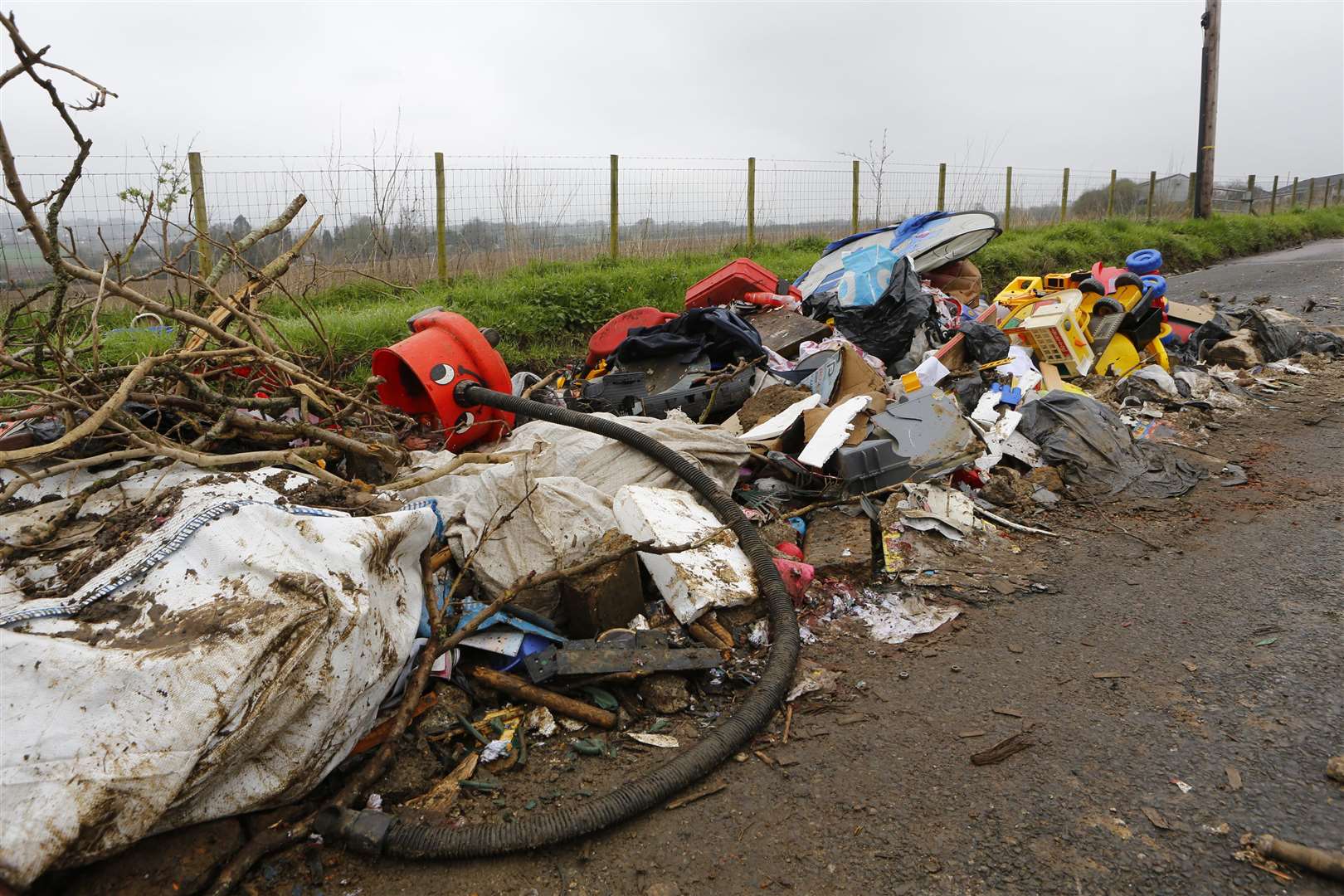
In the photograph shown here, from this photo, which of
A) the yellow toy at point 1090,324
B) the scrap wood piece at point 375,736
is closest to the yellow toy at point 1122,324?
the yellow toy at point 1090,324

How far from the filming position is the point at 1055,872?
1.88 m

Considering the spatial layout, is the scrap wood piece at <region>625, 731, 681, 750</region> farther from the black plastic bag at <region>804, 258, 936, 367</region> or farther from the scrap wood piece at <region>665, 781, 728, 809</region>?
the black plastic bag at <region>804, 258, 936, 367</region>

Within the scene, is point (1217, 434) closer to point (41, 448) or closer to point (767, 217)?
point (41, 448)

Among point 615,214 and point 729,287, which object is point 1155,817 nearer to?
point 729,287

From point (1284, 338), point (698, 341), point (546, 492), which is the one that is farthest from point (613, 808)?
point (1284, 338)

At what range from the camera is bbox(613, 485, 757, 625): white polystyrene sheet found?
295cm

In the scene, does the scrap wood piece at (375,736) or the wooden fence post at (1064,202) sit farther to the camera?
the wooden fence post at (1064,202)

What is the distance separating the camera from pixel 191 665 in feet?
5.94

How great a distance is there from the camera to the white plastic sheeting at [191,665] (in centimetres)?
167

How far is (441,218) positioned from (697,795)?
8324 millimetres

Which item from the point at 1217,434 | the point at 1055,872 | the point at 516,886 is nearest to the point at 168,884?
the point at 516,886

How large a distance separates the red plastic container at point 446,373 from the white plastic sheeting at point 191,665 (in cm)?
147

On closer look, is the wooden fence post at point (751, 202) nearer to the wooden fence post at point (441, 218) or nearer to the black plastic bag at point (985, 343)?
the wooden fence post at point (441, 218)

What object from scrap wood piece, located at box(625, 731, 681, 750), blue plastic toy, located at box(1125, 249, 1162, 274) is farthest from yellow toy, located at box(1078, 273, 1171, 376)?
scrap wood piece, located at box(625, 731, 681, 750)
